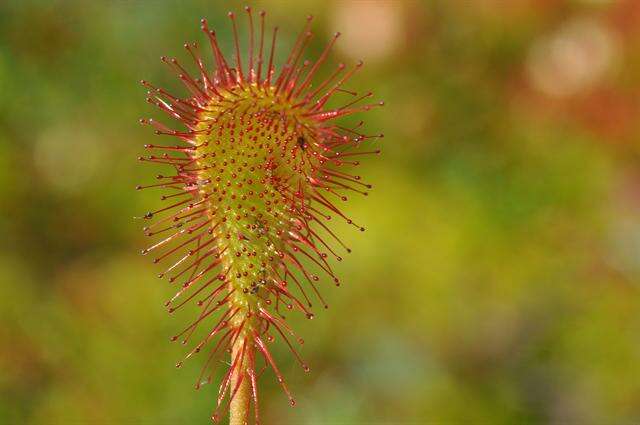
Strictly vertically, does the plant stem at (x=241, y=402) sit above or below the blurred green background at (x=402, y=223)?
below

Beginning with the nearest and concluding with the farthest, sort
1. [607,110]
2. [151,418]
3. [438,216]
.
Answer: [151,418] < [438,216] < [607,110]

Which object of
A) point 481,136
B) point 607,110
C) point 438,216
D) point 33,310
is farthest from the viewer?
point 607,110

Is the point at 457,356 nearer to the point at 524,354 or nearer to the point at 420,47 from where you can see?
the point at 524,354

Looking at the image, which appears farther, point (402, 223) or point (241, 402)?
point (402, 223)

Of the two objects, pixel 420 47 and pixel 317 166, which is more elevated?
pixel 420 47

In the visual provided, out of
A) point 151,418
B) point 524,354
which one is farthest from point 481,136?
point 151,418

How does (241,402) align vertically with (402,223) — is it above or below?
below

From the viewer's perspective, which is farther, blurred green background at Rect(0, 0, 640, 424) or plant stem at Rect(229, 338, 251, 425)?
blurred green background at Rect(0, 0, 640, 424)

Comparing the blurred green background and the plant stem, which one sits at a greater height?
the blurred green background
